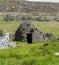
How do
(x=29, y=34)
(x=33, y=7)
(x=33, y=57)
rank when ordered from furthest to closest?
(x=33, y=7) → (x=29, y=34) → (x=33, y=57)

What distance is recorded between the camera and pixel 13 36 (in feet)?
155

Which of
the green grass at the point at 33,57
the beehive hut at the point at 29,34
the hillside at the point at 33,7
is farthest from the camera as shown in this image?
the hillside at the point at 33,7

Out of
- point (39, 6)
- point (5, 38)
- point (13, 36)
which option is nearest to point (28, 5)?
point (39, 6)

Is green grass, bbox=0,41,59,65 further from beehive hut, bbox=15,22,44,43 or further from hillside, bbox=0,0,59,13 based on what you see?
hillside, bbox=0,0,59,13

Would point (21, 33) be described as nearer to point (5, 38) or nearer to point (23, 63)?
point (5, 38)

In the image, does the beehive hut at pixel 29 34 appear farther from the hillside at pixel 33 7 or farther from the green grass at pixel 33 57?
the hillside at pixel 33 7

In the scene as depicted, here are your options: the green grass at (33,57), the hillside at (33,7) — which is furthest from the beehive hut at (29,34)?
the hillside at (33,7)

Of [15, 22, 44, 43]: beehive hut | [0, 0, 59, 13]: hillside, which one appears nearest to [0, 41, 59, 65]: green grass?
[15, 22, 44, 43]: beehive hut

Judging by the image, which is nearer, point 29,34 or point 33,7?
point 29,34

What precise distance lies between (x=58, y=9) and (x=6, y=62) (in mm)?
99031

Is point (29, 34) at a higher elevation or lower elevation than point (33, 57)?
lower

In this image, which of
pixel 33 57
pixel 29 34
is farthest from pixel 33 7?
pixel 33 57

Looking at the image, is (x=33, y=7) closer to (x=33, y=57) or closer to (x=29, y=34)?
(x=29, y=34)

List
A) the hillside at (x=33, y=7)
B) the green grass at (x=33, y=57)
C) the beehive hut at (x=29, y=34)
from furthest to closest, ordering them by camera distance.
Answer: the hillside at (x=33, y=7), the beehive hut at (x=29, y=34), the green grass at (x=33, y=57)
